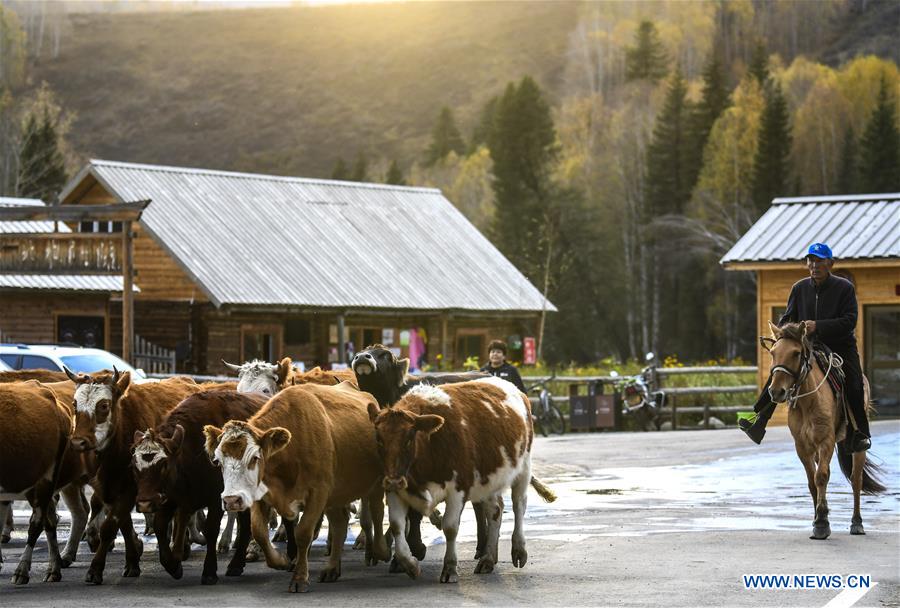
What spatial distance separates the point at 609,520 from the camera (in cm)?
1658

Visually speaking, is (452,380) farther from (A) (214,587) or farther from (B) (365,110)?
(B) (365,110)

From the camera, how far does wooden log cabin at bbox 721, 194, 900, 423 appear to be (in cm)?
3247

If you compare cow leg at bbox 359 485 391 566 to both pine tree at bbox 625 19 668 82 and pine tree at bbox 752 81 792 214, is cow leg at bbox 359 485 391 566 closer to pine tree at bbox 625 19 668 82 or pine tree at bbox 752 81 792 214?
pine tree at bbox 752 81 792 214

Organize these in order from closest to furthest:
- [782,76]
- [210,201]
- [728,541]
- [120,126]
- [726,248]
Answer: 1. [728,541]
2. [210,201]
3. [726,248]
4. [782,76]
5. [120,126]

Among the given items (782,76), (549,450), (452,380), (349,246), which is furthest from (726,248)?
(452,380)

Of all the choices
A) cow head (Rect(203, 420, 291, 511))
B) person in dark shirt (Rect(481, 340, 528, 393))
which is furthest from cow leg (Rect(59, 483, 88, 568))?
person in dark shirt (Rect(481, 340, 528, 393))

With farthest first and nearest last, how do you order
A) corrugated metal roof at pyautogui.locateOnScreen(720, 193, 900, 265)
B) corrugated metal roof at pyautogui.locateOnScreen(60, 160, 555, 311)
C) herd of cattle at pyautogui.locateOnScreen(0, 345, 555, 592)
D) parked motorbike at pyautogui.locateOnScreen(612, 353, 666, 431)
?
corrugated metal roof at pyautogui.locateOnScreen(60, 160, 555, 311) < parked motorbike at pyautogui.locateOnScreen(612, 353, 666, 431) < corrugated metal roof at pyautogui.locateOnScreen(720, 193, 900, 265) < herd of cattle at pyautogui.locateOnScreen(0, 345, 555, 592)

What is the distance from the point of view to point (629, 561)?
1308 cm

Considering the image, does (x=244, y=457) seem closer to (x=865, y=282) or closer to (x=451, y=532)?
(x=451, y=532)

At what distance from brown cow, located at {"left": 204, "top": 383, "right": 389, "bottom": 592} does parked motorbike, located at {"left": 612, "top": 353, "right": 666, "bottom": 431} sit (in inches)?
1005

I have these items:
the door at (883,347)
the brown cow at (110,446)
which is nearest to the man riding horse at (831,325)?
the brown cow at (110,446)

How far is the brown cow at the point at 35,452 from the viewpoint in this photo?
13.1m

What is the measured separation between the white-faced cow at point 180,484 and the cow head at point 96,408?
359mm

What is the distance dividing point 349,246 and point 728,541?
116 ft
